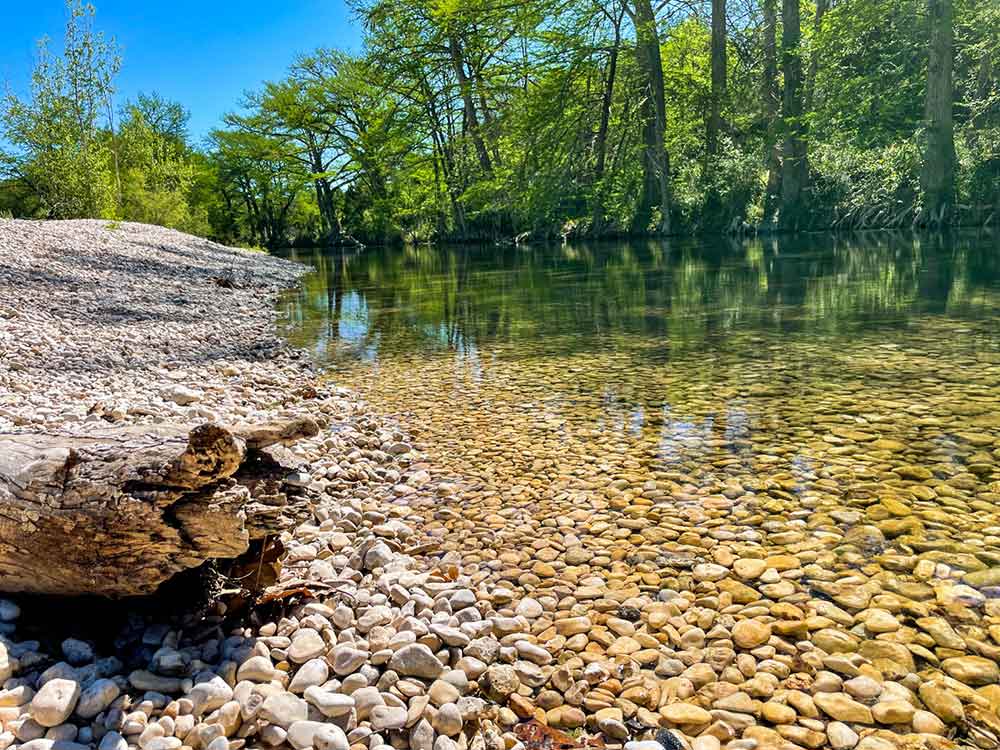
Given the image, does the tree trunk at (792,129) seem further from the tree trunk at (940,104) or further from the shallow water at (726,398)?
the shallow water at (726,398)

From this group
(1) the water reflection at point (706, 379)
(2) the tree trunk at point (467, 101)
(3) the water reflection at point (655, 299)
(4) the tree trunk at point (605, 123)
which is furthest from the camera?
(2) the tree trunk at point (467, 101)

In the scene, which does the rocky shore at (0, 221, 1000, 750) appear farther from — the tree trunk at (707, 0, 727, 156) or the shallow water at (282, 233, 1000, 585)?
the tree trunk at (707, 0, 727, 156)

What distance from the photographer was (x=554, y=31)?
1131 inches

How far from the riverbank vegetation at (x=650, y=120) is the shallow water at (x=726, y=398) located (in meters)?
12.7

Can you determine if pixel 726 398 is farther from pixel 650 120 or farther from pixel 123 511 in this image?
pixel 650 120

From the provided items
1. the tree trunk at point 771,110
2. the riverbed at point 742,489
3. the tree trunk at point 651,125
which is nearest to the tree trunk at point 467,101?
the tree trunk at point 651,125

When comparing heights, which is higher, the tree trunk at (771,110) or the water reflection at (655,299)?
the tree trunk at (771,110)

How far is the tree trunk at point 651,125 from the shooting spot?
87.1ft

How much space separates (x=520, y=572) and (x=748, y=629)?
1.08m

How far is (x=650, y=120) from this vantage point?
29078 millimetres

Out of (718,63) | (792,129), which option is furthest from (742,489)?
(718,63)

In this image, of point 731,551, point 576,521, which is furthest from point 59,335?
point 731,551

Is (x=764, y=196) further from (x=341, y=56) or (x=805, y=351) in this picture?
(x=341, y=56)

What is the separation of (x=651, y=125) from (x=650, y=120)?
1.02 feet
